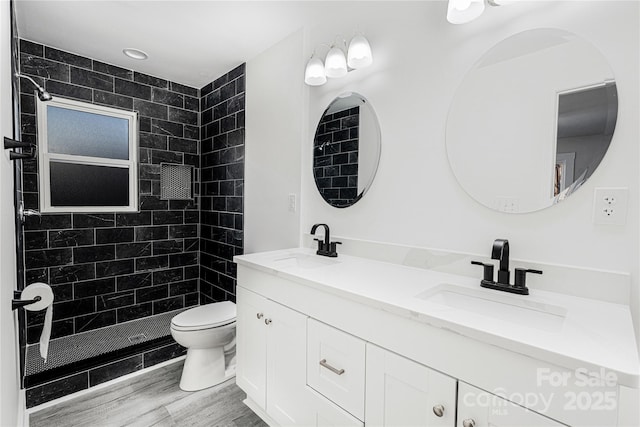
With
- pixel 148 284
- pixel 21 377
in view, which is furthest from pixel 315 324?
pixel 148 284

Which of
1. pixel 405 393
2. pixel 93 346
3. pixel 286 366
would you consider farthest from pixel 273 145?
pixel 93 346

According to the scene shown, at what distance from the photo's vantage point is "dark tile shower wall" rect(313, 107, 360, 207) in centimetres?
188

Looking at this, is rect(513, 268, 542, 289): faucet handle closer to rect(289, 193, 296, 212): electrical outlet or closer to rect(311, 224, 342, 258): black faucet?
rect(311, 224, 342, 258): black faucet

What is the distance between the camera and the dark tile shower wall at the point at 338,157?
6.17ft

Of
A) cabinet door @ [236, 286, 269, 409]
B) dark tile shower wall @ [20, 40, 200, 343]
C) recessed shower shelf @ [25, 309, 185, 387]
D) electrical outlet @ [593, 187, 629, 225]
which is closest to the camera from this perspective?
electrical outlet @ [593, 187, 629, 225]

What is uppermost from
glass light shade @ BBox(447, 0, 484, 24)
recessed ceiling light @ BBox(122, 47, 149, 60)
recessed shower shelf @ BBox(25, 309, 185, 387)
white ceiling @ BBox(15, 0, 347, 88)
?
white ceiling @ BBox(15, 0, 347, 88)

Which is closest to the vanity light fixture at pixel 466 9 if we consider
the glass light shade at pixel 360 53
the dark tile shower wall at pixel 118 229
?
the glass light shade at pixel 360 53

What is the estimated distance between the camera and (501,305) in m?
1.16

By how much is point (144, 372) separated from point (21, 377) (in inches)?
27.2

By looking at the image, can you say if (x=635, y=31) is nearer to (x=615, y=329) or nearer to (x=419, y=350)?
(x=615, y=329)

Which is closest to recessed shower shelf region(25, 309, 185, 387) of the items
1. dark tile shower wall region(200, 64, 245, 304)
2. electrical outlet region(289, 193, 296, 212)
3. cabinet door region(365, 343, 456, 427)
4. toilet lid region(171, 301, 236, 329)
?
toilet lid region(171, 301, 236, 329)

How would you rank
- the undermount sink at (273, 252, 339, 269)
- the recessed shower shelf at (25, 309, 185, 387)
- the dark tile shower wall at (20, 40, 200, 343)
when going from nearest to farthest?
1. the undermount sink at (273, 252, 339, 269)
2. the recessed shower shelf at (25, 309, 185, 387)
3. the dark tile shower wall at (20, 40, 200, 343)

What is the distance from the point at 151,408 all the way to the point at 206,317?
59cm

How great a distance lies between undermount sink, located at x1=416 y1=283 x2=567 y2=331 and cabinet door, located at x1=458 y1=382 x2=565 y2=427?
296 mm
